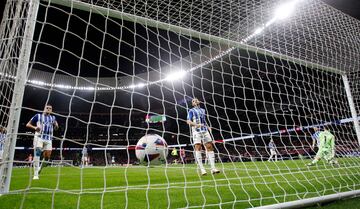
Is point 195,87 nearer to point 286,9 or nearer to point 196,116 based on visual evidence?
point 196,116

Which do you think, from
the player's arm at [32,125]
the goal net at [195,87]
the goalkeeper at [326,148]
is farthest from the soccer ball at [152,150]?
the goalkeeper at [326,148]

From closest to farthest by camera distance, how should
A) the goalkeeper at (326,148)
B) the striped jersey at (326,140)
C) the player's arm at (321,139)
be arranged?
1. the goalkeeper at (326,148)
2. the striped jersey at (326,140)
3. the player's arm at (321,139)

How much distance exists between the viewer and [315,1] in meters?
4.98

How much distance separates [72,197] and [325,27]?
5.48 meters

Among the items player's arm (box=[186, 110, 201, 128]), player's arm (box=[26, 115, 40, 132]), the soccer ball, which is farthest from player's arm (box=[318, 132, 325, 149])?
player's arm (box=[26, 115, 40, 132])

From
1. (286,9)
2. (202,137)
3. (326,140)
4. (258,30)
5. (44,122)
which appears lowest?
(202,137)

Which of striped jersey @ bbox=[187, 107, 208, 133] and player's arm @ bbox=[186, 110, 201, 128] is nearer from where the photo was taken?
player's arm @ bbox=[186, 110, 201, 128]

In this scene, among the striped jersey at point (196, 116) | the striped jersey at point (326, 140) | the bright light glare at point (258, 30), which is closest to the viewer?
the bright light glare at point (258, 30)

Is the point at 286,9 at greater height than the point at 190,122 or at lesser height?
greater

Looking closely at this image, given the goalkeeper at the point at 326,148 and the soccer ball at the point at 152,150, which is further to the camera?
the goalkeeper at the point at 326,148

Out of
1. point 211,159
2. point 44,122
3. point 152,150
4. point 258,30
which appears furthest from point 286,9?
point 44,122

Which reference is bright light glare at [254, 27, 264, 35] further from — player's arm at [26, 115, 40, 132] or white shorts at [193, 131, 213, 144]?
player's arm at [26, 115, 40, 132]

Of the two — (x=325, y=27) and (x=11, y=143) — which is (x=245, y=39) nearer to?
(x=325, y=27)

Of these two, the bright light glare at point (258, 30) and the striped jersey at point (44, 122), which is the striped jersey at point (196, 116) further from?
the striped jersey at point (44, 122)
